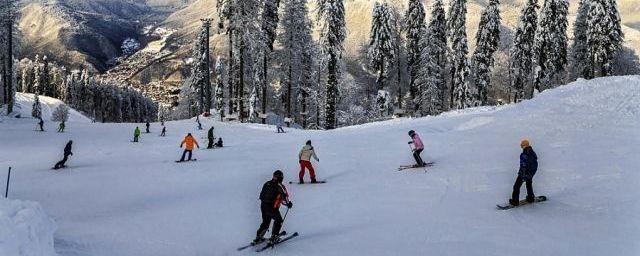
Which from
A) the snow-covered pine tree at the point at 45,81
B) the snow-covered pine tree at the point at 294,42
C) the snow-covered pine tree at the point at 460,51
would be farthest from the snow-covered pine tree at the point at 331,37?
the snow-covered pine tree at the point at 45,81

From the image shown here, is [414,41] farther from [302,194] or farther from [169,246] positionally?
[169,246]

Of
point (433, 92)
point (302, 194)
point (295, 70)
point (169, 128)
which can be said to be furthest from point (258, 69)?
point (302, 194)

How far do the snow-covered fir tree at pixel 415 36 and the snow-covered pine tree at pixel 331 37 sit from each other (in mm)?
9691

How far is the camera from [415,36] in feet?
177

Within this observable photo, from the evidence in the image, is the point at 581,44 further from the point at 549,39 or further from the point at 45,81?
the point at 45,81

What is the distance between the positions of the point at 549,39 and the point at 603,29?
6175 millimetres

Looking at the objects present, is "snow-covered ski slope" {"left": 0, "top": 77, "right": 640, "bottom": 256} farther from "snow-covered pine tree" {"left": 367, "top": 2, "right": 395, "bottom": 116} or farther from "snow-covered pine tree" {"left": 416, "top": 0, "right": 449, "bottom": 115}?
"snow-covered pine tree" {"left": 367, "top": 2, "right": 395, "bottom": 116}

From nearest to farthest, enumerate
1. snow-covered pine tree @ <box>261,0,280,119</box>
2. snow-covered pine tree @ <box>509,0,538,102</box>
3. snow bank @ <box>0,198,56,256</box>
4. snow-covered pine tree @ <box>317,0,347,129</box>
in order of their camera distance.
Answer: snow bank @ <box>0,198,56,256</box>, snow-covered pine tree @ <box>317,0,347,129</box>, snow-covered pine tree @ <box>261,0,280,119</box>, snow-covered pine tree @ <box>509,0,538,102</box>

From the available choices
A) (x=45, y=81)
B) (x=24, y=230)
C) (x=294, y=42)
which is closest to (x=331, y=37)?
(x=294, y=42)

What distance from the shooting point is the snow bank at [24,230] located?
7.80 m

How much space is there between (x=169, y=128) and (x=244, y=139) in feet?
37.1

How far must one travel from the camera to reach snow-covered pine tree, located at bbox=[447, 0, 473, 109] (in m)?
53.7

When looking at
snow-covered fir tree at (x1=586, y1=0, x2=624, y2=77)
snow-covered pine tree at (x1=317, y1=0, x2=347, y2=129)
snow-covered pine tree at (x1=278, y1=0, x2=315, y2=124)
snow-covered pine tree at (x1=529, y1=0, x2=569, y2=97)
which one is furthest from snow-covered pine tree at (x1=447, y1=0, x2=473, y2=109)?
snow-covered pine tree at (x1=278, y1=0, x2=315, y2=124)

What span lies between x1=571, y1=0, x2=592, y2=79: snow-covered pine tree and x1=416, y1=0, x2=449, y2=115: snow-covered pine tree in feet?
56.4
